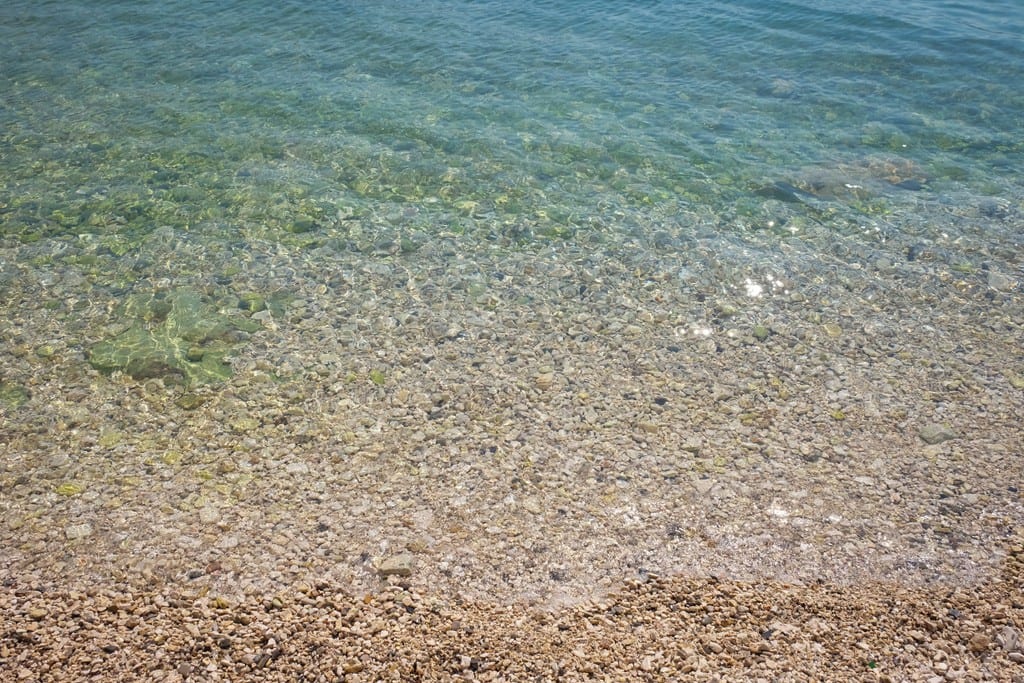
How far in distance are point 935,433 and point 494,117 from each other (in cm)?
706

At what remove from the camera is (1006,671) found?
13.1ft

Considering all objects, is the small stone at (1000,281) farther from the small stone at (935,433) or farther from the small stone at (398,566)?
the small stone at (398,566)

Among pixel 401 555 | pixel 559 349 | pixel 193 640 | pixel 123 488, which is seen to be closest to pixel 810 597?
pixel 401 555

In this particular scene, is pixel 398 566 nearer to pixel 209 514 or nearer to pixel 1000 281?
pixel 209 514

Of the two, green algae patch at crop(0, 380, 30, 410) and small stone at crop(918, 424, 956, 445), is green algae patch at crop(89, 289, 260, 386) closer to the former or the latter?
green algae patch at crop(0, 380, 30, 410)

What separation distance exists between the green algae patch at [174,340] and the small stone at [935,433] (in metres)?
5.23

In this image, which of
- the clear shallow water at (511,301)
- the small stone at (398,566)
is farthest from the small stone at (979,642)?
the small stone at (398,566)

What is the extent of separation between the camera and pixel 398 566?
4.58 metres

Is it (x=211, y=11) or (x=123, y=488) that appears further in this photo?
(x=211, y=11)

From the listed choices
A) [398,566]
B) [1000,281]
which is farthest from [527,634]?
[1000,281]

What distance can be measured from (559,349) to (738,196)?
146 inches

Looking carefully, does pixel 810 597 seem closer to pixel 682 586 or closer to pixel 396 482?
pixel 682 586

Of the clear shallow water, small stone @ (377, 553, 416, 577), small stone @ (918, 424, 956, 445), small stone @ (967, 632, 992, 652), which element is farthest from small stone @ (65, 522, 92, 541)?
small stone @ (918, 424, 956, 445)

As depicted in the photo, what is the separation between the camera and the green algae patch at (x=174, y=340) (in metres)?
6.24
